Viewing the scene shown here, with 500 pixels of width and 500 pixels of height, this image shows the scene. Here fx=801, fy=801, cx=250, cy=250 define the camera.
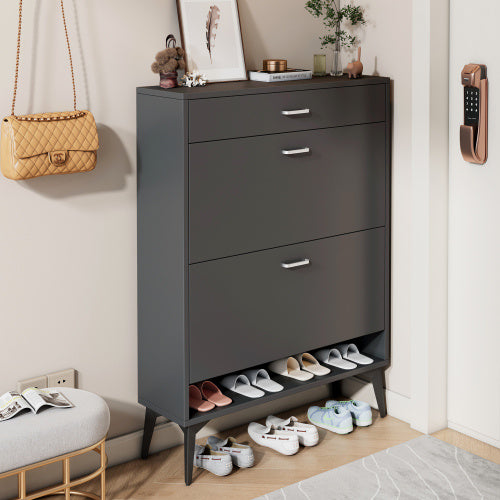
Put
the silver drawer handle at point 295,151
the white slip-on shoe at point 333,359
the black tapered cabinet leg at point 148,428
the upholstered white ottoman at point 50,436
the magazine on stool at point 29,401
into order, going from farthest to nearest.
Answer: the white slip-on shoe at point 333,359 < the black tapered cabinet leg at point 148,428 < the silver drawer handle at point 295,151 < the magazine on stool at point 29,401 < the upholstered white ottoman at point 50,436

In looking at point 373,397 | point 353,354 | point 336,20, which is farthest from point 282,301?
point 336,20

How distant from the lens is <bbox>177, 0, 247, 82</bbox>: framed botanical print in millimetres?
2705

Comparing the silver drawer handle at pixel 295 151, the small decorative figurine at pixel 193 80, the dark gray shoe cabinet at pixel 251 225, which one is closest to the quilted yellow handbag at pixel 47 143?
the dark gray shoe cabinet at pixel 251 225

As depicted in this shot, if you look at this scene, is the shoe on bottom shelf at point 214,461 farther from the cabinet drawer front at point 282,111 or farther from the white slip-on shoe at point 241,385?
the cabinet drawer front at point 282,111

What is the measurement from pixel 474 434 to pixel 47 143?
187 centimetres

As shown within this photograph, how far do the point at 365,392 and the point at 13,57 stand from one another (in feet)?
6.25

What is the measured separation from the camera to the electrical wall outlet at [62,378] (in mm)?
2588

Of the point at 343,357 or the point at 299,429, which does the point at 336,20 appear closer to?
the point at 343,357

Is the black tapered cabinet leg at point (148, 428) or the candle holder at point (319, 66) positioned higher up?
the candle holder at point (319, 66)

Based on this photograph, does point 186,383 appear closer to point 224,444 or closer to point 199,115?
point 224,444

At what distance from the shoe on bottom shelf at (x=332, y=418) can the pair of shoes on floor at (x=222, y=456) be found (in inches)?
14.8

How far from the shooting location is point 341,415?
9.93 feet

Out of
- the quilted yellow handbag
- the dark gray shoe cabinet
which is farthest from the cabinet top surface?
the quilted yellow handbag

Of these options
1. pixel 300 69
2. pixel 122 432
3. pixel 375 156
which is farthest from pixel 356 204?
pixel 122 432
